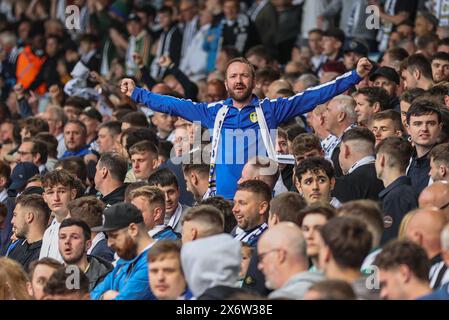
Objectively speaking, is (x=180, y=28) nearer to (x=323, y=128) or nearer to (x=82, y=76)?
(x=82, y=76)

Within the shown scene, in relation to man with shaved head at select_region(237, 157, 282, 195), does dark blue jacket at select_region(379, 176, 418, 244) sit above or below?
below

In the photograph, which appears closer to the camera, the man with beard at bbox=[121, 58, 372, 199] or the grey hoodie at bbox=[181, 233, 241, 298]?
the grey hoodie at bbox=[181, 233, 241, 298]

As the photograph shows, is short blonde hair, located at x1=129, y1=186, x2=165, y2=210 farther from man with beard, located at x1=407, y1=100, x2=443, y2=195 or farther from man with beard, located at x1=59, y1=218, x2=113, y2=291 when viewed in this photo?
man with beard, located at x1=407, y1=100, x2=443, y2=195

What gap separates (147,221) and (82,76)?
7.01 metres

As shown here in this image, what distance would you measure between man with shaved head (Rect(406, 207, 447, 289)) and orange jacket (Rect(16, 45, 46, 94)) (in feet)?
40.0

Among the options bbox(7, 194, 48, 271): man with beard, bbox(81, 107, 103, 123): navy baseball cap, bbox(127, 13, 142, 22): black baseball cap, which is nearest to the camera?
bbox(7, 194, 48, 271): man with beard

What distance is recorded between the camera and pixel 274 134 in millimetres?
11477

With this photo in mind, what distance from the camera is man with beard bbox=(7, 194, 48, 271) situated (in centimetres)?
1114

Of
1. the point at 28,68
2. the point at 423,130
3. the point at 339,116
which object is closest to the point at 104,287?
the point at 423,130

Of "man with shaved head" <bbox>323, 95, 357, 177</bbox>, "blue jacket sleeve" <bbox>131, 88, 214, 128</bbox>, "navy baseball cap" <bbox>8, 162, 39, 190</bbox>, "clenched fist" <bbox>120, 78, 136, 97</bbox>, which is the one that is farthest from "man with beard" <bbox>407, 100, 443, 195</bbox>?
"navy baseball cap" <bbox>8, 162, 39, 190</bbox>

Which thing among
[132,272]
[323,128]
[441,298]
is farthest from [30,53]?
[441,298]

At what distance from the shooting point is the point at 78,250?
32.1 ft

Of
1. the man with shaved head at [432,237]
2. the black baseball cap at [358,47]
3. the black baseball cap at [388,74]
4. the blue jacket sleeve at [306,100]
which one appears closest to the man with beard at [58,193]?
the blue jacket sleeve at [306,100]
